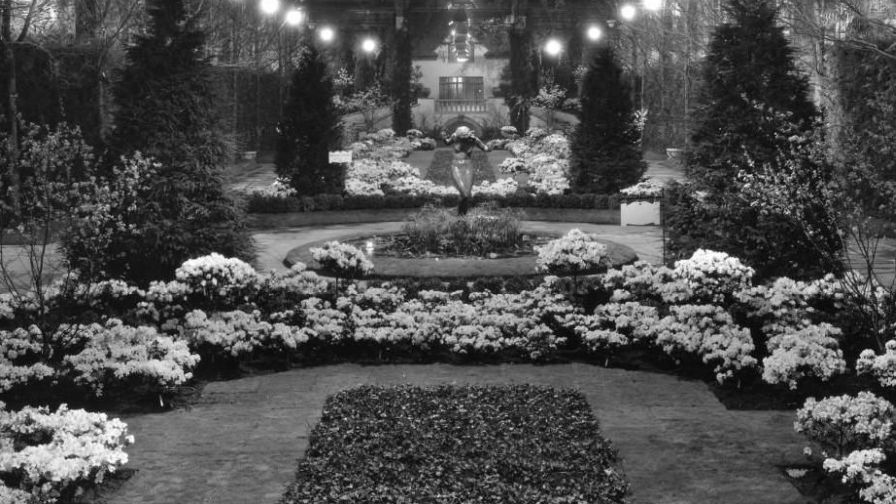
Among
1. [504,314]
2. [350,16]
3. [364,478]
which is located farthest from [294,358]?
[350,16]

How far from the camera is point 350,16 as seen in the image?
59.2 metres

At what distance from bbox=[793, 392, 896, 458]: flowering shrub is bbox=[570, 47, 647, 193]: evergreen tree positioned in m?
20.6

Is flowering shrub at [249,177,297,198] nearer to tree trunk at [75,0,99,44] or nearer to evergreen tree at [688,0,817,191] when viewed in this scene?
tree trunk at [75,0,99,44]

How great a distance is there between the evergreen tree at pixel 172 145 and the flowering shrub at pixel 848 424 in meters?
10.0

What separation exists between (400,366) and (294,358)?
1208 millimetres

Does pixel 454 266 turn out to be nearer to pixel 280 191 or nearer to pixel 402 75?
pixel 280 191

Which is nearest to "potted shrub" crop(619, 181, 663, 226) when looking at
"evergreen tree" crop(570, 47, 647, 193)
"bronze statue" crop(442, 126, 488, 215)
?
"evergreen tree" crop(570, 47, 647, 193)

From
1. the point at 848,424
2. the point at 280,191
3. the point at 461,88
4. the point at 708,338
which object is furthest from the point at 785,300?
the point at 461,88

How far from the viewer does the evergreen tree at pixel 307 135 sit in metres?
28.2

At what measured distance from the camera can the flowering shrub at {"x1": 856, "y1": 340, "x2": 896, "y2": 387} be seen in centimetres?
1034

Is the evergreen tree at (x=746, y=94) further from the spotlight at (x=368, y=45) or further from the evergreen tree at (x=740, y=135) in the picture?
the spotlight at (x=368, y=45)

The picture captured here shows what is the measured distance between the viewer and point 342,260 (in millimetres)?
16281

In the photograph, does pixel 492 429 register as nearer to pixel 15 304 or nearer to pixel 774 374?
pixel 774 374

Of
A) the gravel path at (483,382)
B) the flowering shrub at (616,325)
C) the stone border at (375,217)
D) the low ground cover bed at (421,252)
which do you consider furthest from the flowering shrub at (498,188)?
the gravel path at (483,382)
